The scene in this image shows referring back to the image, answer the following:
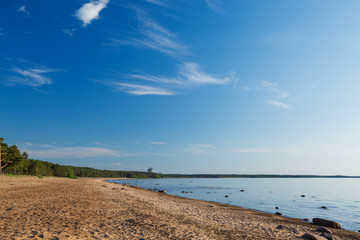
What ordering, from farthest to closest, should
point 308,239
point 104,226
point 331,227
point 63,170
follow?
point 63,170 → point 331,227 → point 308,239 → point 104,226

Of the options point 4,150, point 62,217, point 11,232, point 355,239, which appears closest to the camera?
point 11,232

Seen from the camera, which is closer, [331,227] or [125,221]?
[125,221]

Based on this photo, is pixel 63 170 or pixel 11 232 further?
pixel 63 170

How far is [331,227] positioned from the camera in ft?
93.4

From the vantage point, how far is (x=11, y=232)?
12219mm

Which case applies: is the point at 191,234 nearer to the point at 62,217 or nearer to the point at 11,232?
the point at 62,217

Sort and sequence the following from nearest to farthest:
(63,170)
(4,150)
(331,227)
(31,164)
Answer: (331,227)
(4,150)
(31,164)
(63,170)

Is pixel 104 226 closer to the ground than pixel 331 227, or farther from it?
→ farther from it

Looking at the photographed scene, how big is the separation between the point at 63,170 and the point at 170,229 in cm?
17993

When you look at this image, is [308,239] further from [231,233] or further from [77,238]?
[77,238]

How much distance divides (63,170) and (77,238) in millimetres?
181541

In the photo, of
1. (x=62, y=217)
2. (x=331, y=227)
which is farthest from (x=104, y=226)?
(x=331, y=227)

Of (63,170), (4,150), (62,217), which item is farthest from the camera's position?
(63,170)

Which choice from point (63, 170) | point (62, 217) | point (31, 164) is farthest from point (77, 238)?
point (63, 170)
